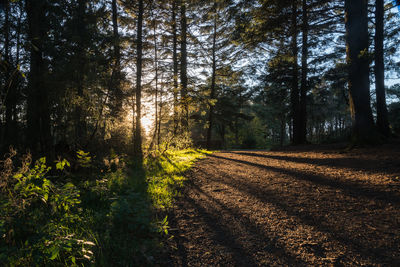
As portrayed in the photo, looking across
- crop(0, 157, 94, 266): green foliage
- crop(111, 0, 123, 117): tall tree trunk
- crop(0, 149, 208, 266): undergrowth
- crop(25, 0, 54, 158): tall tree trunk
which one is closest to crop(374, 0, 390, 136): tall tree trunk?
crop(0, 149, 208, 266): undergrowth

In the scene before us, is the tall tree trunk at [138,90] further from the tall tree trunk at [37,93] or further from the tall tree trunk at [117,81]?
the tall tree trunk at [37,93]

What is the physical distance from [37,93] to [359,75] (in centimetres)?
1185

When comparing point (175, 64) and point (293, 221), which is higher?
point (175, 64)

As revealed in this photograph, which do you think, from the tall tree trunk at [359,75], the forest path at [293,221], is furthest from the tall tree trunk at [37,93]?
the tall tree trunk at [359,75]

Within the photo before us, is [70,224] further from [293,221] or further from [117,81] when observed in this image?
[117,81]

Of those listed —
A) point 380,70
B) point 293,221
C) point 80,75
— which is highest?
point 380,70

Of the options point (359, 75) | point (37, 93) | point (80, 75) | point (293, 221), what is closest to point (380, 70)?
point (359, 75)

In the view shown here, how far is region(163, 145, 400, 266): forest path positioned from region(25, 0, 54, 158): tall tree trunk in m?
6.46

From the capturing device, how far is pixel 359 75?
22.5ft

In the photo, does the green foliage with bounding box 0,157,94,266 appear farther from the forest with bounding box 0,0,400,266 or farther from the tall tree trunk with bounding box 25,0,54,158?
the tall tree trunk with bounding box 25,0,54,158

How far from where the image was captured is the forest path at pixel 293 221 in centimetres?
189

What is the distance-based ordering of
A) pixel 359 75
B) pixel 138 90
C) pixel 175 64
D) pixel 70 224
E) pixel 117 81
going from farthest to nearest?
1. pixel 175 64
2. pixel 117 81
3. pixel 138 90
4. pixel 359 75
5. pixel 70 224

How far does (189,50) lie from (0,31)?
33.2 feet

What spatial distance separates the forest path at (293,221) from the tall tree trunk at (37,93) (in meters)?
6.46
